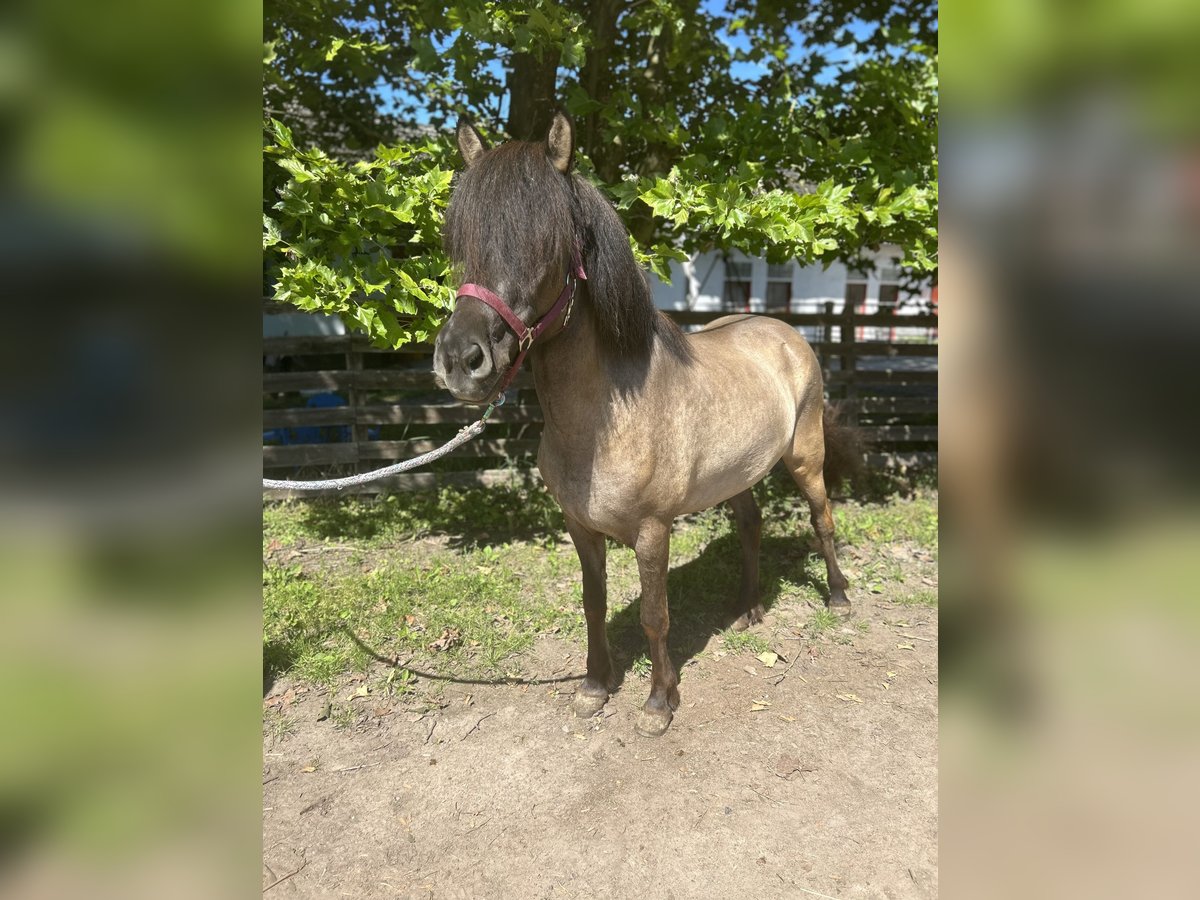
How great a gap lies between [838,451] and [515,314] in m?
3.21

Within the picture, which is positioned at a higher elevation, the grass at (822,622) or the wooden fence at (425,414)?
the wooden fence at (425,414)

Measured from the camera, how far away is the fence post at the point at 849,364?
6.57 m

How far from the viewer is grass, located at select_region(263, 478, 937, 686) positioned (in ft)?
12.0

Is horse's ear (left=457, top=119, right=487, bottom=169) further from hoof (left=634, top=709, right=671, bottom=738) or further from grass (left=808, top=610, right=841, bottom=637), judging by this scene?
grass (left=808, top=610, right=841, bottom=637)

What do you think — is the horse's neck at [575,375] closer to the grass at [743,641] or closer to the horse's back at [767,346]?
the horse's back at [767,346]

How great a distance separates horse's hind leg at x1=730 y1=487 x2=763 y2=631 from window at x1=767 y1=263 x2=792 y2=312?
52.6 feet

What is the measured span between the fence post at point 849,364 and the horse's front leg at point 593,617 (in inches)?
169

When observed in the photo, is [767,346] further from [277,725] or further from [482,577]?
[277,725]
